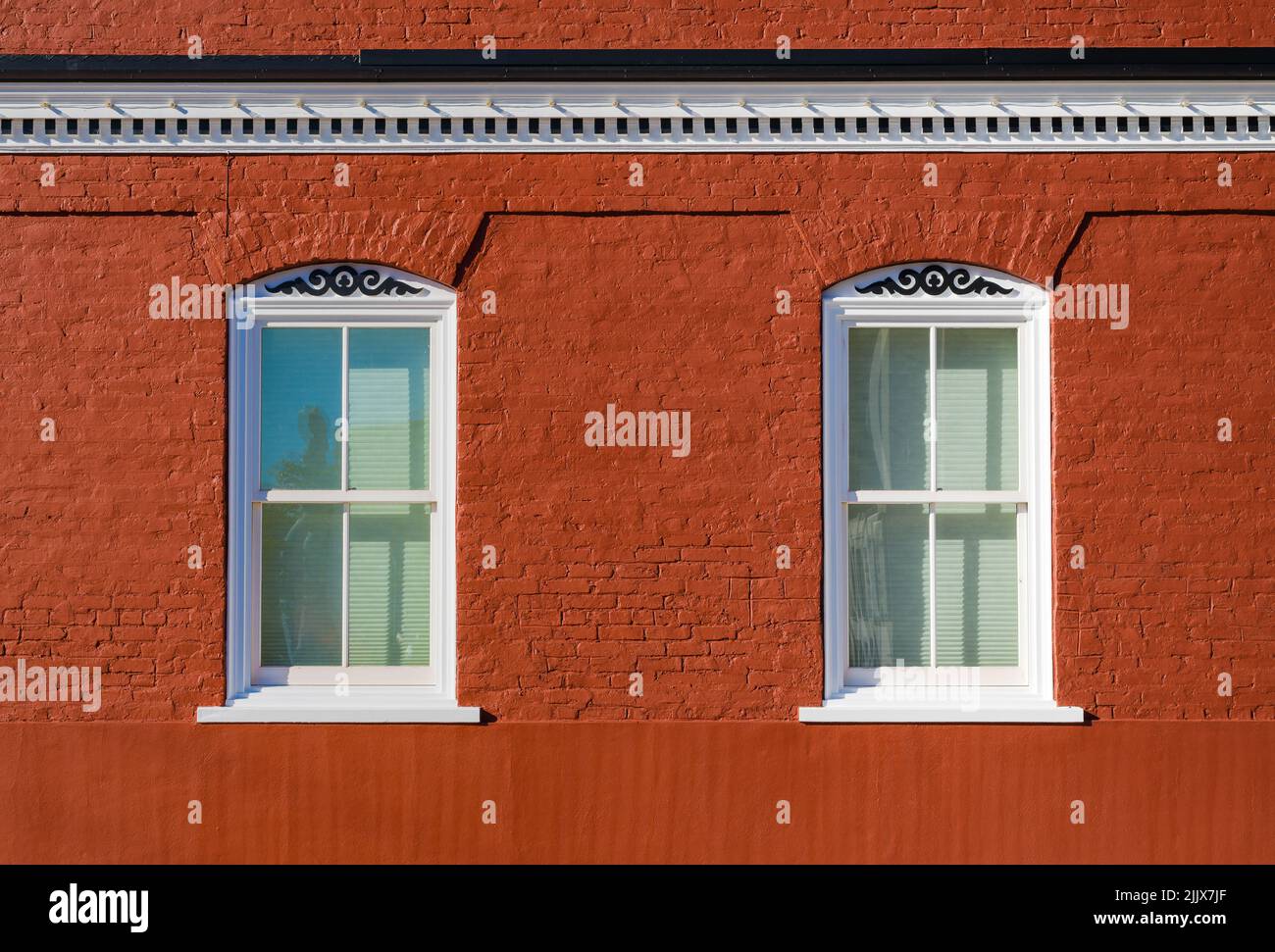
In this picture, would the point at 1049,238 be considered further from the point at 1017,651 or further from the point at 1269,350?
the point at 1017,651

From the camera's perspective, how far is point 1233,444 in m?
5.99

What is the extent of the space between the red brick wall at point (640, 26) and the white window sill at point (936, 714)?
3.53m

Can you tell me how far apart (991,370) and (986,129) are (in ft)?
4.21

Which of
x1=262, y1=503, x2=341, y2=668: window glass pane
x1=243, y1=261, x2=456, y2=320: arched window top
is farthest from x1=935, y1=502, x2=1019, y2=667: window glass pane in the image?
x1=262, y1=503, x2=341, y2=668: window glass pane

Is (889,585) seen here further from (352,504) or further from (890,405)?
(352,504)

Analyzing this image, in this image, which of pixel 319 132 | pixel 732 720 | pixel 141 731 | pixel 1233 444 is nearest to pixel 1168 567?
pixel 1233 444

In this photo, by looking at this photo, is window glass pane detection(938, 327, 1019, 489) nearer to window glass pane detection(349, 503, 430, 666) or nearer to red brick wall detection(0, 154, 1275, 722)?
red brick wall detection(0, 154, 1275, 722)

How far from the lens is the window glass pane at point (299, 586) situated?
618cm

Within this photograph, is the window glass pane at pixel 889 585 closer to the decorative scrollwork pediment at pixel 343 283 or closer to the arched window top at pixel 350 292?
the arched window top at pixel 350 292

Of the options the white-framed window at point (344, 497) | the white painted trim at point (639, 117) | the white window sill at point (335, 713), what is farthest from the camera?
the white-framed window at point (344, 497)

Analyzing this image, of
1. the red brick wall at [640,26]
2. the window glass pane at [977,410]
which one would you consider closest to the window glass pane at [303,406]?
the red brick wall at [640,26]

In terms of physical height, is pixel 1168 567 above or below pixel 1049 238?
below

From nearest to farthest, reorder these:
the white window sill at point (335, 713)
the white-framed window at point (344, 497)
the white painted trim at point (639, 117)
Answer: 1. the white window sill at point (335, 713)
2. the white painted trim at point (639, 117)
3. the white-framed window at point (344, 497)

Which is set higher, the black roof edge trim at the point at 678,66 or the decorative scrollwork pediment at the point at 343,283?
the black roof edge trim at the point at 678,66
